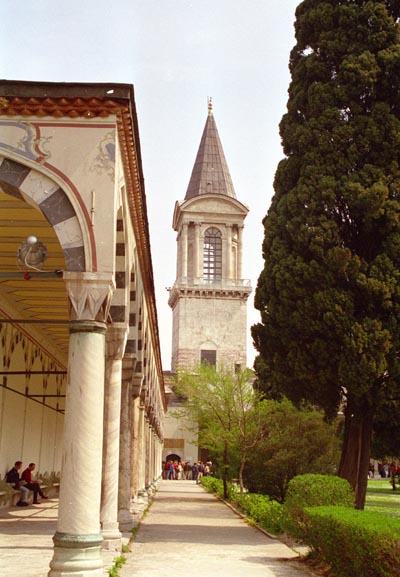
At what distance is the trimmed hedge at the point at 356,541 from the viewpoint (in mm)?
7617

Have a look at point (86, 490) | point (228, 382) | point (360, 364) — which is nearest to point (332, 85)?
point (360, 364)

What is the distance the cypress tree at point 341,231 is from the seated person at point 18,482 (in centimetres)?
662

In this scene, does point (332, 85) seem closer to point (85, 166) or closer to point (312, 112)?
point (312, 112)

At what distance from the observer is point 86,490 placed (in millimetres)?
7754

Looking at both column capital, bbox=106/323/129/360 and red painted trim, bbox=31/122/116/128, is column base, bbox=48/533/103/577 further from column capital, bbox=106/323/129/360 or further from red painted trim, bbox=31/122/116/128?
A: red painted trim, bbox=31/122/116/128

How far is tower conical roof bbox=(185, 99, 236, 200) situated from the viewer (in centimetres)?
6066

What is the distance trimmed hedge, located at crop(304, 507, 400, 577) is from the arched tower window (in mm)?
49187

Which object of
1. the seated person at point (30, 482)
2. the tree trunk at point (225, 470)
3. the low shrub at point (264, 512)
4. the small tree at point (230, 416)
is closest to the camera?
the low shrub at point (264, 512)

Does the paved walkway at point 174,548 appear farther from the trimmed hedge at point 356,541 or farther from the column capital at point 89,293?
the column capital at point 89,293

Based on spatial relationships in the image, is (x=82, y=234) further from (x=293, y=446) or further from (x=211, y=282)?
(x=211, y=282)

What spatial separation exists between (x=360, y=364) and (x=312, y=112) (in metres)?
5.57

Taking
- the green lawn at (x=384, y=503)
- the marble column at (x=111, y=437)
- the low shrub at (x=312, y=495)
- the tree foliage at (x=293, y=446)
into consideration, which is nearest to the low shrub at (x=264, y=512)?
the tree foliage at (x=293, y=446)

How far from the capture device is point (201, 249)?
5897cm

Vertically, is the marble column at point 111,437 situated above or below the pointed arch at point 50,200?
below
